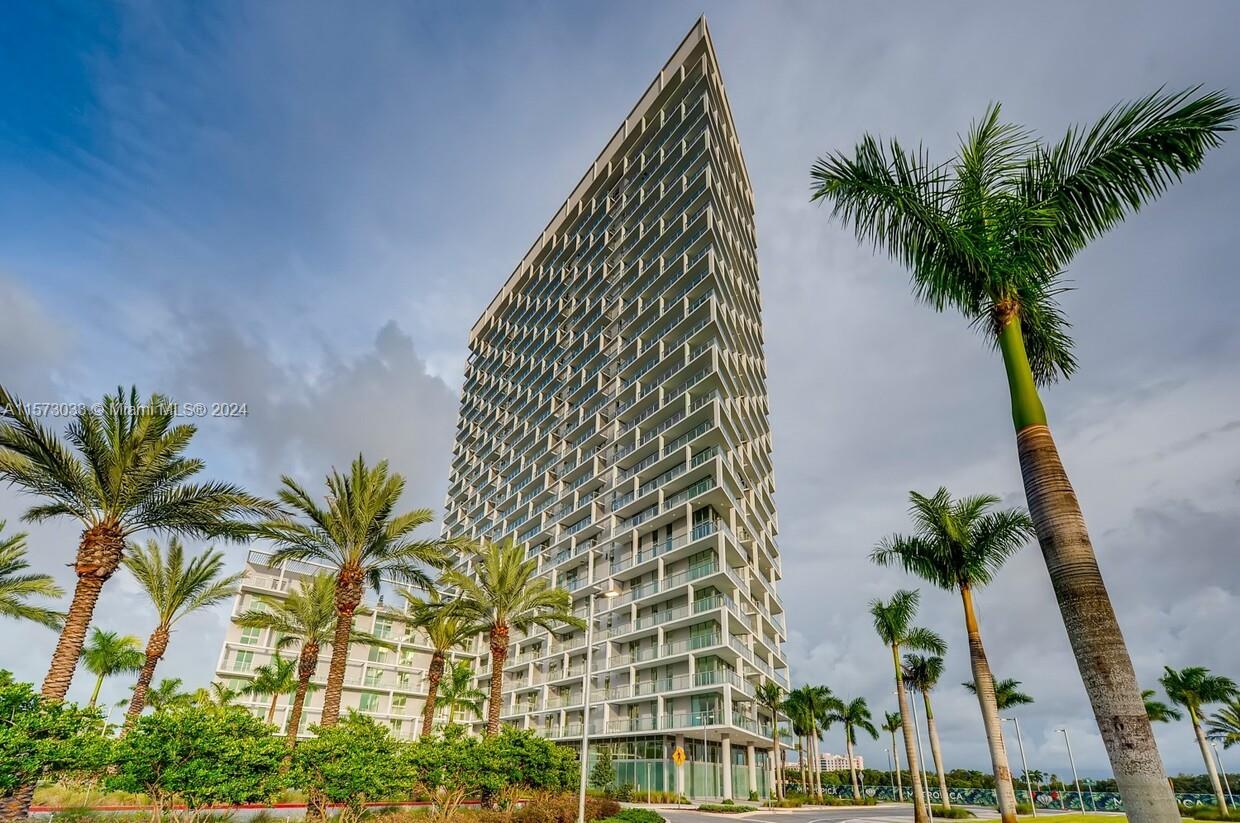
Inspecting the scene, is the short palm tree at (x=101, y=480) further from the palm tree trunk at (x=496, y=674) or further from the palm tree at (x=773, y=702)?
the palm tree at (x=773, y=702)

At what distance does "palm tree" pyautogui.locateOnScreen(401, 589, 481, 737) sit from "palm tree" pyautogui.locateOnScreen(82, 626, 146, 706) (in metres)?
28.9

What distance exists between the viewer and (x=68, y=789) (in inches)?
933

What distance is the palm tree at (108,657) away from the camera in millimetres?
49375

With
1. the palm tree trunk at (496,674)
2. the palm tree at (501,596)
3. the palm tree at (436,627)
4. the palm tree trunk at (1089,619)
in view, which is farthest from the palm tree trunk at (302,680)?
the palm tree trunk at (1089,619)

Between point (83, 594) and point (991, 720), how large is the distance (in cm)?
2731

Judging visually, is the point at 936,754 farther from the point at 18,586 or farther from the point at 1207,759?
the point at 18,586

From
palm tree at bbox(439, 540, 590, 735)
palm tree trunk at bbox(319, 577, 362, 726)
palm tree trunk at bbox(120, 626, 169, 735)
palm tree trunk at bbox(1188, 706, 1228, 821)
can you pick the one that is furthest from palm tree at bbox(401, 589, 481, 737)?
palm tree trunk at bbox(1188, 706, 1228, 821)

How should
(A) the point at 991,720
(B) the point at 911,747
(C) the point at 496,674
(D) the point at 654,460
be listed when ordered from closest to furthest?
(A) the point at 991,720 < (B) the point at 911,747 < (C) the point at 496,674 < (D) the point at 654,460

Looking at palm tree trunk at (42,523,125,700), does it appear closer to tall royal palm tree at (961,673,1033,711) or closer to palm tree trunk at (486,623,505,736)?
palm tree trunk at (486,623,505,736)

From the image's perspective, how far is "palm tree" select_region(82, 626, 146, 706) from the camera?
4938 cm

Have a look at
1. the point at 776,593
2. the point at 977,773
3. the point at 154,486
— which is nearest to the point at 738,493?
the point at 776,593

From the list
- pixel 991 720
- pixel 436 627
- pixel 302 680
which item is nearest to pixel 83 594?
pixel 302 680

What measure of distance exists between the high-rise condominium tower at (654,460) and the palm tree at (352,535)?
23.8 m

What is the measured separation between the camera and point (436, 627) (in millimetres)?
39094
